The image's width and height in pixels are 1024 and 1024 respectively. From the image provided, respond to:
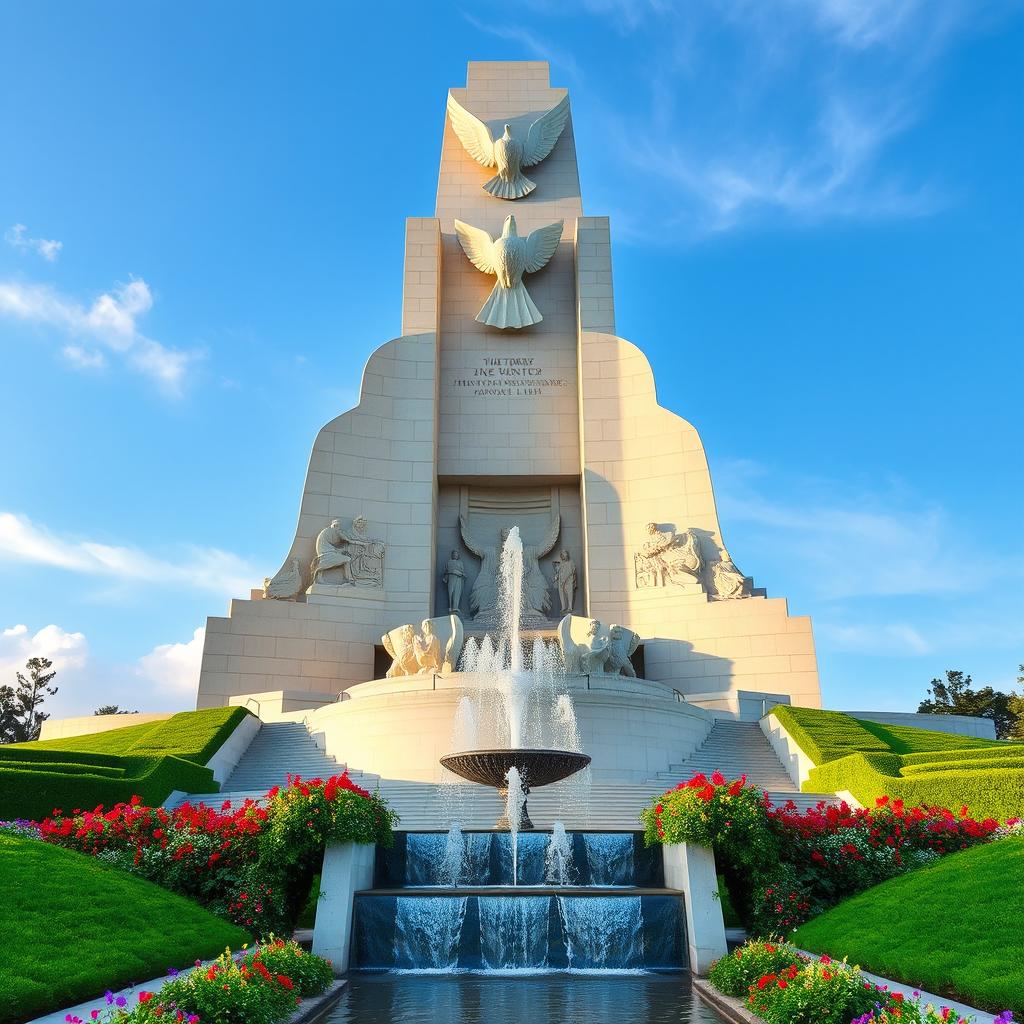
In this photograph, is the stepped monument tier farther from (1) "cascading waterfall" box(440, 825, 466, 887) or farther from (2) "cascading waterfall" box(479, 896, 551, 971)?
(2) "cascading waterfall" box(479, 896, 551, 971)

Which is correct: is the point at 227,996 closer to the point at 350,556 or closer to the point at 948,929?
the point at 948,929

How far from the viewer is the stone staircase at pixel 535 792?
14672 mm

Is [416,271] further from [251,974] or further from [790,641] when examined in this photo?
[251,974]

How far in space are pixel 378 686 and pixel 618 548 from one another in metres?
11.3

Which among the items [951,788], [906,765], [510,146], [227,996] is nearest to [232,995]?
[227,996]

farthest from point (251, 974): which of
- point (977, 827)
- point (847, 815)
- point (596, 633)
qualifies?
point (596, 633)

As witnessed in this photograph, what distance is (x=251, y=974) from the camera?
6.83m

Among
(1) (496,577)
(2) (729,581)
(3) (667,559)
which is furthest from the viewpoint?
(1) (496,577)

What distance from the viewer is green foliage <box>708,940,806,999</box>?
7590 millimetres

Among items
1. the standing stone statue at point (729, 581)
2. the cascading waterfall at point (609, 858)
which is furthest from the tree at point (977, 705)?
the cascading waterfall at point (609, 858)

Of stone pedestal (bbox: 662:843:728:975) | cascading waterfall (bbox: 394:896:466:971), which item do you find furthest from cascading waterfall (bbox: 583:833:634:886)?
cascading waterfall (bbox: 394:896:466:971)

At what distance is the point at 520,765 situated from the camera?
1190 cm

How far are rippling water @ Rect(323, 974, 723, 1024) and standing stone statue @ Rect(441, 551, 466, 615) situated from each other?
2057cm

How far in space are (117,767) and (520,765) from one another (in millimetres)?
8601
